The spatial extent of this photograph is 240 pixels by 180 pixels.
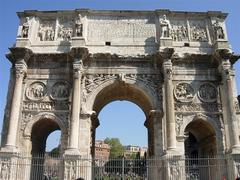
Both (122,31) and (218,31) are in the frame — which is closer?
(218,31)

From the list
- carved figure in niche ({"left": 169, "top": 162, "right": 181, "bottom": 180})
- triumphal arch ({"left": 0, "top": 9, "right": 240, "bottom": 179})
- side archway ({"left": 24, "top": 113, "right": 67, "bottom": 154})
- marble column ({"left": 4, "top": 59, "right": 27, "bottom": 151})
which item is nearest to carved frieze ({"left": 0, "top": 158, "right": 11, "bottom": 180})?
triumphal arch ({"left": 0, "top": 9, "right": 240, "bottom": 179})

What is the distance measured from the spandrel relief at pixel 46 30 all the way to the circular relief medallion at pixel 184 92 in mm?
6664

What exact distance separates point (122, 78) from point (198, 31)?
4.79 metres

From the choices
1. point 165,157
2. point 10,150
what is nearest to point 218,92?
point 165,157

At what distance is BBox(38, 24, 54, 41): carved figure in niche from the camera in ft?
52.4

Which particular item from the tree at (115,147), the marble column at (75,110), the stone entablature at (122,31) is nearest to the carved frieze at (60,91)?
the marble column at (75,110)

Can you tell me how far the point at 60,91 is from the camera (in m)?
14.9

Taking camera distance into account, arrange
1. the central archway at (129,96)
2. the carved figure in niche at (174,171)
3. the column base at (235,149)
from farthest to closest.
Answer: the central archway at (129,96), the column base at (235,149), the carved figure in niche at (174,171)

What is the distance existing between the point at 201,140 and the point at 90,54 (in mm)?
7321

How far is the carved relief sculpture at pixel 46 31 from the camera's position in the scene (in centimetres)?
1598

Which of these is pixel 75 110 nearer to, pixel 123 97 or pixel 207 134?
pixel 123 97

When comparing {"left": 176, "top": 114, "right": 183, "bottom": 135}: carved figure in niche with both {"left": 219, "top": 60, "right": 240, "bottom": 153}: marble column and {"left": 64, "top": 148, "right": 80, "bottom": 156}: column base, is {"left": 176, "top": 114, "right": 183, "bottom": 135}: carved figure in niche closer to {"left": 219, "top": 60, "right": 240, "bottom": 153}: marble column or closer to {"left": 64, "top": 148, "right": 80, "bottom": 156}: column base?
{"left": 219, "top": 60, "right": 240, "bottom": 153}: marble column

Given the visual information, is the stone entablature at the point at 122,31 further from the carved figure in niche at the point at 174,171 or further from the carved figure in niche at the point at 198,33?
the carved figure in niche at the point at 174,171

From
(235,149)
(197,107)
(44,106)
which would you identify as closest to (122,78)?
(197,107)
